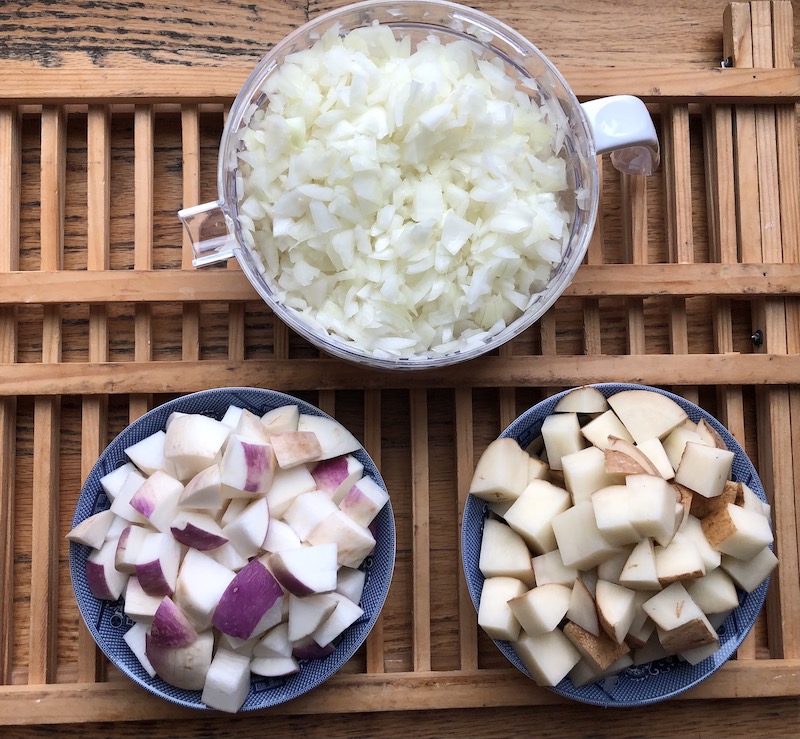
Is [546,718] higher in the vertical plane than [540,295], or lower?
lower

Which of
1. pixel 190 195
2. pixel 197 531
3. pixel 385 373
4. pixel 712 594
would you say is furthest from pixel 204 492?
pixel 712 594

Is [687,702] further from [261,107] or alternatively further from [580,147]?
[261,107]

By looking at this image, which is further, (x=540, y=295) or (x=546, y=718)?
(x=546, y=718)

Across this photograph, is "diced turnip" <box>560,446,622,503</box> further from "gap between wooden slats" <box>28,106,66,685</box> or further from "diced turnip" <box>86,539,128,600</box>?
"gap between wooden slats" <box>28,106,66,685</box>

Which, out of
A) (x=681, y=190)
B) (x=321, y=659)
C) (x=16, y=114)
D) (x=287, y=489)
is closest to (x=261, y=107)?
(x=16, y=114)

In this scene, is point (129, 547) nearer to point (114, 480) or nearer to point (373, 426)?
point (114, 480)

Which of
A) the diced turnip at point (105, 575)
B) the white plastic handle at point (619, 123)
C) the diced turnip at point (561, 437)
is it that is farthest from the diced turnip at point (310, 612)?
the white plastic handle at point (619, 123)
